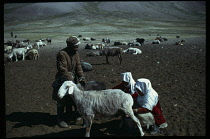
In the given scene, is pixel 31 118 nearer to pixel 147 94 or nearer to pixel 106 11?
pixel 147 94

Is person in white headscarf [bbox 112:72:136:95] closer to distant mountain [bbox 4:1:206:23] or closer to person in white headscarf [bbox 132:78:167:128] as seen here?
person in white headscarf [bbox 132:78:167:128]

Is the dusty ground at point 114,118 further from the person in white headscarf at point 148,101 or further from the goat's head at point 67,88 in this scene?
the goat's head at point 67,88

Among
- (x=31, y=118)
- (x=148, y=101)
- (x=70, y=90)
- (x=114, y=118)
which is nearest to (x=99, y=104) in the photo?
(x=70, y=90)

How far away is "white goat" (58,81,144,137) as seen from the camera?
4695mm

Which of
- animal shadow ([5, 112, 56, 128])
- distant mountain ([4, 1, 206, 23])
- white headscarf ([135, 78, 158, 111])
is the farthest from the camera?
distant mountain ([4, 1, 206, 23])

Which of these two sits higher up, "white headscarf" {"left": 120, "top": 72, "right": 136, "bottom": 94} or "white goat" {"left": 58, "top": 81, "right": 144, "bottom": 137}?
"white headscarf" {"left": 120, "top": 72, "right": 136, "bottom": 94}

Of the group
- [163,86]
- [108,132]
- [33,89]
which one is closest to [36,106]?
[33,89]

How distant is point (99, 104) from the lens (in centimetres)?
477

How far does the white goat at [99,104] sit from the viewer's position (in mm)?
4695

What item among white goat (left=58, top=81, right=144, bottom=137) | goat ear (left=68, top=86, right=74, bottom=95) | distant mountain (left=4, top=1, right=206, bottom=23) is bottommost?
white goat (left=58, top=81, right=144, bottom=137)

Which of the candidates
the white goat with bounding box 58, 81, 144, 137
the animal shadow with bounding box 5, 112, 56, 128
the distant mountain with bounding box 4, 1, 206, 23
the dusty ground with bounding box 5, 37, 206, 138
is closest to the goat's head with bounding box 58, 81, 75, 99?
the white goat with bounding box 58, 81, 144, 137

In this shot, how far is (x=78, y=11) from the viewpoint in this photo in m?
109

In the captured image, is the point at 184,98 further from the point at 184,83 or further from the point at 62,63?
the point at 62,63

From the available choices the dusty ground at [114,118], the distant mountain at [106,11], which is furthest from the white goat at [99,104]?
the distant mountain at [106,11]
